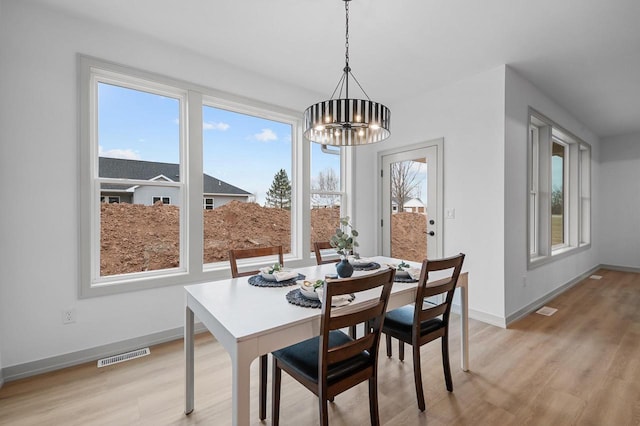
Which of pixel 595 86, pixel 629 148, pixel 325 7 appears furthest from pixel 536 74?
pixel 629 148

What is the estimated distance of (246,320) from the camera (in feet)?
4.55

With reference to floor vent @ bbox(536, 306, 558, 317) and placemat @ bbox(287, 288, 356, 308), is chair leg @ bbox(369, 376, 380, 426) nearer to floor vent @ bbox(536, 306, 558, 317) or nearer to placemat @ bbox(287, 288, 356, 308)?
placemat @ bbox(287, 288, 356, 308)

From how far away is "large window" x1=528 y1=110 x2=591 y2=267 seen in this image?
404 centimetres

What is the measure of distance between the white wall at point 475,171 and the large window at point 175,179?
5.80 feet

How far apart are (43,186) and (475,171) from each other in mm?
4017

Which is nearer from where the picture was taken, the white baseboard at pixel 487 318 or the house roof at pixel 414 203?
the white baseboard at pixel 487 318

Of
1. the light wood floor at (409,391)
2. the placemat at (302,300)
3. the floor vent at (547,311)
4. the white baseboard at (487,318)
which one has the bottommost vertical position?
the light wood floor at (409,391)

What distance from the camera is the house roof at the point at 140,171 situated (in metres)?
2.60

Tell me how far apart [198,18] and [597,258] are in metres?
7.91

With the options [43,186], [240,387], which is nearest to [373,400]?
[240,387]

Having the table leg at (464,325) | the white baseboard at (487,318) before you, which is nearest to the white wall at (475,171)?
the white baseboard at (487,318)

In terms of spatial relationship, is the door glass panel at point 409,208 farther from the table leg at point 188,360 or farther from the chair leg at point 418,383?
the table leg at point 188,360

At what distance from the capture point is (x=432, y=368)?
91.4 inches

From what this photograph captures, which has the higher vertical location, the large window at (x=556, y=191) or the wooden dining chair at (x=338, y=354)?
the large window at (x=556, y=191)
